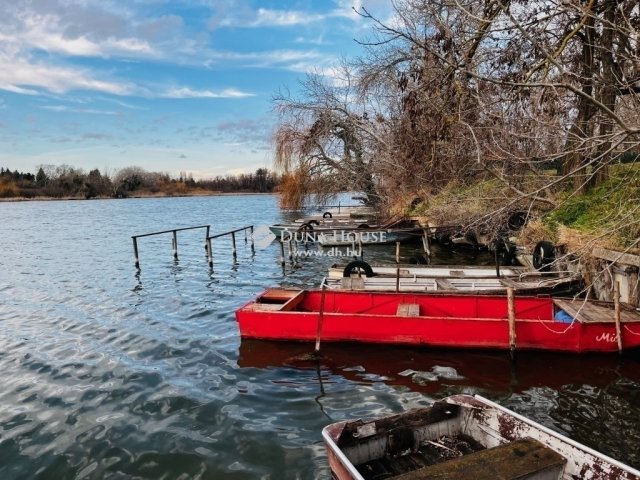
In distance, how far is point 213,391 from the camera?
7.37 metres

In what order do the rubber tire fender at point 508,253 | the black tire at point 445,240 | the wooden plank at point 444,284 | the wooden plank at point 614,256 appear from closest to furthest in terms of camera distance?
the wooden plank at point 614,256 < the wooden plank at point 444,284 < the rubber tire fender at point 508,253 < the black tire at point 445,240

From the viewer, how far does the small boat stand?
12.7ft

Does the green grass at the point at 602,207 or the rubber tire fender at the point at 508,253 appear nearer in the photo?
the green grass at the point at 602,207

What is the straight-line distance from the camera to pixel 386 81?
26.8 m

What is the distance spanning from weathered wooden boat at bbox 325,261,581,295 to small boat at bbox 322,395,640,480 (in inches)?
230

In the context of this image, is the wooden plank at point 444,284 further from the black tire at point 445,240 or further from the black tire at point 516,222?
the black tire at point 445,240

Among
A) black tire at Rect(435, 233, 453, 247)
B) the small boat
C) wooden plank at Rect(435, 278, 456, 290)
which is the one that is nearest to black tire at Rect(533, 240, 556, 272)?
wooden plank at Rect(435, 278, 456, 290)

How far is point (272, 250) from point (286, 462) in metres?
19.6

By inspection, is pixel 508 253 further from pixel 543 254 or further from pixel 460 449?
pixel 460 449

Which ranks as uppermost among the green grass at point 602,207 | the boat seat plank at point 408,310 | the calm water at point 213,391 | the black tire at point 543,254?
the green grass at point 602,207

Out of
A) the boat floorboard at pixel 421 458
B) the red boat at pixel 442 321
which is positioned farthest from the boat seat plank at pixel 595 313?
the boat floorboard at pixel 421 458

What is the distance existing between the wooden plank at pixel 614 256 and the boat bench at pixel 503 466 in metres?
5.20

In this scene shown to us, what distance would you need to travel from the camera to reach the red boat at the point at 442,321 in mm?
8195

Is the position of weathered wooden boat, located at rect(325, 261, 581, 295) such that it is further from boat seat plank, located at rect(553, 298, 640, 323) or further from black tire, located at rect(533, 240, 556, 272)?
boat seat plank, located at rect(553, 298, 640, 323)
